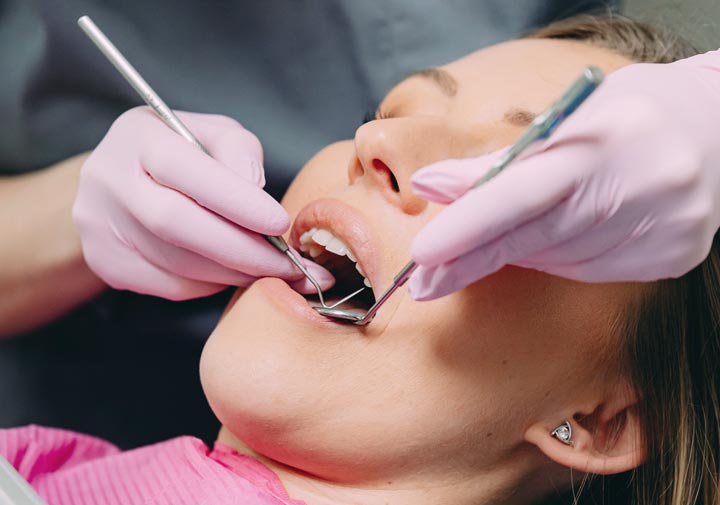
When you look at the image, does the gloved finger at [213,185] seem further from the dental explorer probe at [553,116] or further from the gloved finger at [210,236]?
the dental explorer probe at [553,116]

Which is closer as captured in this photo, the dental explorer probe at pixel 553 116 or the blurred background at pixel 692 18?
the dental explorer probe at pixel 553 116

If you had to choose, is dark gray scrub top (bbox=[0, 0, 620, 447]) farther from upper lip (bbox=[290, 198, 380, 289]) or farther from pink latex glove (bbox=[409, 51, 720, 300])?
pink latex glove (bbox=[409, 51, 720, 300])

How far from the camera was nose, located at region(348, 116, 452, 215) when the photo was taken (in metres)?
0.90

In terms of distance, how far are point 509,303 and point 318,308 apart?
0.76 feet

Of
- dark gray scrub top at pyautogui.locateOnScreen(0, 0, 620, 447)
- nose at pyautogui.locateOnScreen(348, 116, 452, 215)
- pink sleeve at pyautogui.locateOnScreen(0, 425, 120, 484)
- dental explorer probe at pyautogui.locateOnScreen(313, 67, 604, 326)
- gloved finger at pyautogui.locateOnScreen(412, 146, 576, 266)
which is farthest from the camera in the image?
dark gray scrub top at pyautogui.locateOnScreen(0, 0, 620, 447)

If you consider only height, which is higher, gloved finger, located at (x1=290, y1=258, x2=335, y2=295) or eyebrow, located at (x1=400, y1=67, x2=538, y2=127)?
eyebrow, located at (x1=400, y1=67, x2=538, y2=127)

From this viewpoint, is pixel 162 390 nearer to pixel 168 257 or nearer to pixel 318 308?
pixel 168 257

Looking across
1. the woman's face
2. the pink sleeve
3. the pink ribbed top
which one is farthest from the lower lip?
the pink sleeve

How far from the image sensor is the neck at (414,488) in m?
0.96

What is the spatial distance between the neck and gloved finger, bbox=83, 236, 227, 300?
27 cm

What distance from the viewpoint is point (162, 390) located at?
1.45 metres

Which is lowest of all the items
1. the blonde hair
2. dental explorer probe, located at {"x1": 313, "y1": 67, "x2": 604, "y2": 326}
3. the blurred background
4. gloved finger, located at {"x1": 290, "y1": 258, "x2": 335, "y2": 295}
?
the blonde hair

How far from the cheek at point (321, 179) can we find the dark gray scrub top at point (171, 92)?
251mm

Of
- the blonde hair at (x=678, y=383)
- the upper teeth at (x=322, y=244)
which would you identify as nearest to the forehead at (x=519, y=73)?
the blonde hair at (x=678, y=383)
